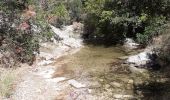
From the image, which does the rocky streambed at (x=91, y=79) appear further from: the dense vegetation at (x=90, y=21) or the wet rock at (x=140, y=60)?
the dense vegetation at (x=90, y=21)

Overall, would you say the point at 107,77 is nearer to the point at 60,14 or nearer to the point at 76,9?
the point at 60,14

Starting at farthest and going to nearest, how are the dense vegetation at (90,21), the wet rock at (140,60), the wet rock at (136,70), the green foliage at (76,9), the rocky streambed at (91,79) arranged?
the green foliage at (76,9), the dense vegetation at (90,21), the wet rock at (140,60), the wet rock at (136,70), the rocky streambed at (91,79)

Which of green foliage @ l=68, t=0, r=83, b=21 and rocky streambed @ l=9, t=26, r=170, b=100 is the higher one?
rocky streambed @ l=9, t=26, r=170, b=100

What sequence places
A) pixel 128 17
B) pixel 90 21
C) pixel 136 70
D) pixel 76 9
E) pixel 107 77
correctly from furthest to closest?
pixel 76 9 → pixel 90 21 → pixel 128 17 → pixel 136 70 → pixel 107 77

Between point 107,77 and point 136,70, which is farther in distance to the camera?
point 136,70

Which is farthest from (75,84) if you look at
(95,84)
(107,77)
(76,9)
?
(76,9)

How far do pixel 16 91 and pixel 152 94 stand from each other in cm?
482

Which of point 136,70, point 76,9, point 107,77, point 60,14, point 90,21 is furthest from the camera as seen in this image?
point 76,9

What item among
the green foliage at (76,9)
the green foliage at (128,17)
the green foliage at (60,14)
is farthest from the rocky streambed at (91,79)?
the green foliage at (76,9)

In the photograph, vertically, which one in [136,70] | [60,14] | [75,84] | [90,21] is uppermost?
[75,84]

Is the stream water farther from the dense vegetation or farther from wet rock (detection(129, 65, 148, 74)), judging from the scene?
the dense vegetation

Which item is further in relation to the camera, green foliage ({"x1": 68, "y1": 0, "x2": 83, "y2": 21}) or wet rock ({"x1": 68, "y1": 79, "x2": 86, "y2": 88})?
green foliage ({"x1": 68, "y1": 0, "x2": 83, "y2": 21})

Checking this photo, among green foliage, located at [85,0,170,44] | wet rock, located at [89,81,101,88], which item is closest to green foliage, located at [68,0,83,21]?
green foliage, located at [85,0,170,44]

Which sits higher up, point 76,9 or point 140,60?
point 140,60
